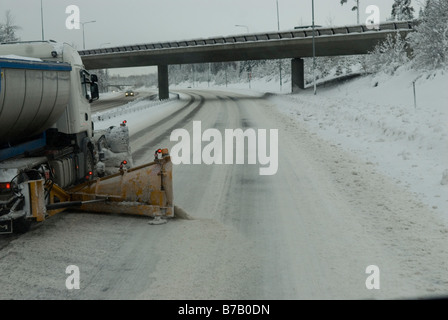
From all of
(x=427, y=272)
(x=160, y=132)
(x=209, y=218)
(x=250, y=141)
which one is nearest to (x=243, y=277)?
(x=427, y=272)

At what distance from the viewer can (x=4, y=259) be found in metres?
6.30

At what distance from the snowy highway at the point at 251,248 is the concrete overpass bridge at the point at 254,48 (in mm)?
39887

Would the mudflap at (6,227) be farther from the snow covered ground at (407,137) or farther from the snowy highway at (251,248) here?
the snow covered ground at (407,137)

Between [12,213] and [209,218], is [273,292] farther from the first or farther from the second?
[12,213]

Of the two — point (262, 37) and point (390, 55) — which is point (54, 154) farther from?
point (262, 37)

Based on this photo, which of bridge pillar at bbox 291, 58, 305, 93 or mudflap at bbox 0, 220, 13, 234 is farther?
bridge pillar at bbox 291, 58, 305, 93

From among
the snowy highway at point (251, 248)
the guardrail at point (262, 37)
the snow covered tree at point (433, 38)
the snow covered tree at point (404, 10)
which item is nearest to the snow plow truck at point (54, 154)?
the snowy highway at point (251, 248)

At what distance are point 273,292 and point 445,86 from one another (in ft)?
85.7

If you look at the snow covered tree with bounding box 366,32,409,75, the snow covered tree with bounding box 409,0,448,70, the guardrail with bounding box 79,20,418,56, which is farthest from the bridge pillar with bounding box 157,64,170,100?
the snow covered tree with bounding box 409,0,448,70

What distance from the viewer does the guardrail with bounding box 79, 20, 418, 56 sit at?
47.0 metres

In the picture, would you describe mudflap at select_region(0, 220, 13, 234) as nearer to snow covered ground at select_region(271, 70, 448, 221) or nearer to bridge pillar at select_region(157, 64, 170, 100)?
snow covered ground at select_region(271, 70, 448, 221)

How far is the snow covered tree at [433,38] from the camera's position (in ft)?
111

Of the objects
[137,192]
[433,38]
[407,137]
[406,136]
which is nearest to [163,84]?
[433,38]

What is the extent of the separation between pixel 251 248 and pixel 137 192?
2.61m
